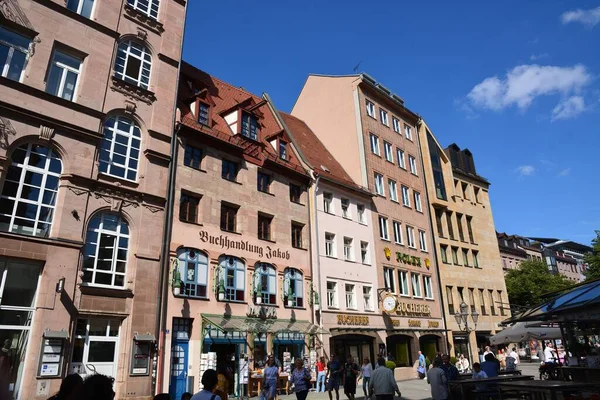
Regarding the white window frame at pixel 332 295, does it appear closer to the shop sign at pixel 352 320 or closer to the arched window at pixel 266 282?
the shop sign at pixel 352 320

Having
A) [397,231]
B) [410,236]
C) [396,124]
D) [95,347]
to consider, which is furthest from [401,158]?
[95,347]

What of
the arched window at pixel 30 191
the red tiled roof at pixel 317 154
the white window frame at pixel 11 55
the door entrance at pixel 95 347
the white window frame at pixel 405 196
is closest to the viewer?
the arched window at pixel 30 191

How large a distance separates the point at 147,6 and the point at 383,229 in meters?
20.8

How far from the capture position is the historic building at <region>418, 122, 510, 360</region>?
→ 3600 cm

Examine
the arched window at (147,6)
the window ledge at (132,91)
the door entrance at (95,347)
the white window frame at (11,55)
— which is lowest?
the door entrance at (95,347)

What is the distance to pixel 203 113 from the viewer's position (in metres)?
23.6

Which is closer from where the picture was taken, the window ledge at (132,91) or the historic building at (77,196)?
the historic building at (77,196)

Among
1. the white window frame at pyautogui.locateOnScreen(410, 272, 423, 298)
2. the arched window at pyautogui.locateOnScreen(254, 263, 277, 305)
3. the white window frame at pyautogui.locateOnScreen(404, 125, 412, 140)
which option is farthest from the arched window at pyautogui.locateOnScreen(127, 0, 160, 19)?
the white window frame at pyautogui.locateOnScreen(410, 272, 423, 298)

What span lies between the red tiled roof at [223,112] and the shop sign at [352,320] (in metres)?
8.94

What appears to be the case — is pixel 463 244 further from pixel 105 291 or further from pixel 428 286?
pixel 105 291

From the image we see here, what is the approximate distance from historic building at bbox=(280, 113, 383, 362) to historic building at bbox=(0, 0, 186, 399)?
33.8 ft

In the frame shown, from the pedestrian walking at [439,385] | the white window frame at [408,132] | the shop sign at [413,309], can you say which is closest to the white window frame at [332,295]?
the shop sign at [413,309]

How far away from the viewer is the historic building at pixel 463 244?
3600 cm

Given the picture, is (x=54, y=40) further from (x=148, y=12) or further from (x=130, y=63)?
(x=148, y=12)
